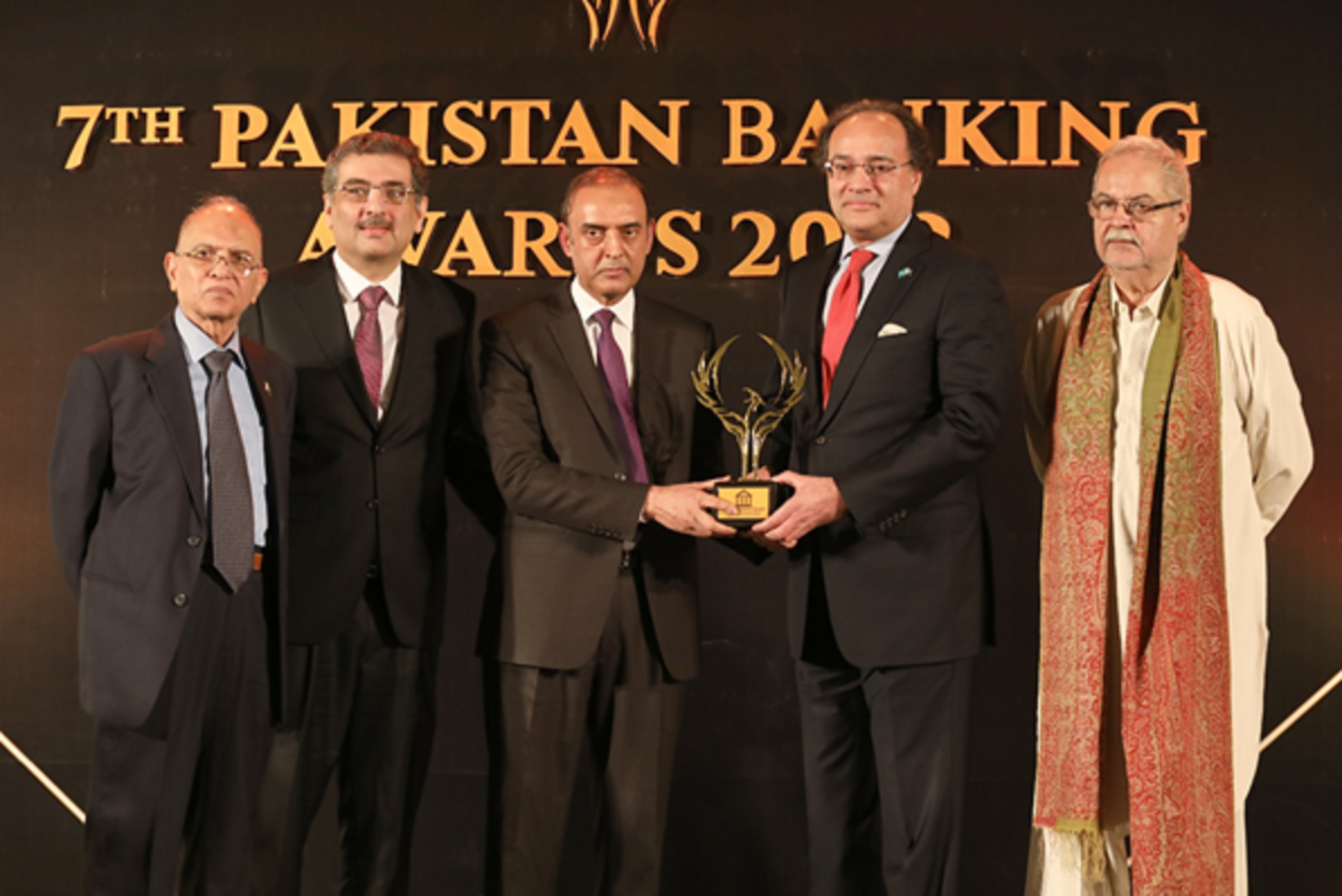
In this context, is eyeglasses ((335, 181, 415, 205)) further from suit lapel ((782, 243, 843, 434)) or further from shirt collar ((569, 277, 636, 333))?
suit lapel ((782, 243, 843, 434))

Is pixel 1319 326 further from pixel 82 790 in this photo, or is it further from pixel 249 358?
pixel 82 790

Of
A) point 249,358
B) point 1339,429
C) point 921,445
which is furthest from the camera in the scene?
point 1339,429

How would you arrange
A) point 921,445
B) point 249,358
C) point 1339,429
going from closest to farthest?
point 921,445, point 249,358, point 1339,429

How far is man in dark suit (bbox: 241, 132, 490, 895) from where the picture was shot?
3223 mm

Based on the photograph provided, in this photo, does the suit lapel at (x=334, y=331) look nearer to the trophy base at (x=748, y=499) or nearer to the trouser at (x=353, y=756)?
the trouser at (x=353, y=756)

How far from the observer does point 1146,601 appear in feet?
10.1

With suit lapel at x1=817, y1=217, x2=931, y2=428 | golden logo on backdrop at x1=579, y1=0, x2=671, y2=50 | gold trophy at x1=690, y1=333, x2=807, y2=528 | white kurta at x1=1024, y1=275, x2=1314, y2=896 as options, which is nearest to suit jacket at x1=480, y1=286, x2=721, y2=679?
gold trophy at x1=690, y1=333, x2=807, y2=528

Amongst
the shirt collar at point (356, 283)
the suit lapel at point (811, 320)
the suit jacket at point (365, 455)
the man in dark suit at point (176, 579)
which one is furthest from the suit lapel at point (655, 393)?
the man in dark suit at point (176, 579)

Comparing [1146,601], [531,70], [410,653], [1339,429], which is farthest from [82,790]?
[1339,429]

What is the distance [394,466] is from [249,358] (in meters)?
0.43

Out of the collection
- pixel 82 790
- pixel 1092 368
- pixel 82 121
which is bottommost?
pixel 82 790

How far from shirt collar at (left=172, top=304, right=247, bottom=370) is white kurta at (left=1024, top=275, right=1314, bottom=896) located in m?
2.15

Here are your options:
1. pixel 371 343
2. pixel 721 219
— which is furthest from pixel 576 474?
pixel 721 219

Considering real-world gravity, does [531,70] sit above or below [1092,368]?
above
